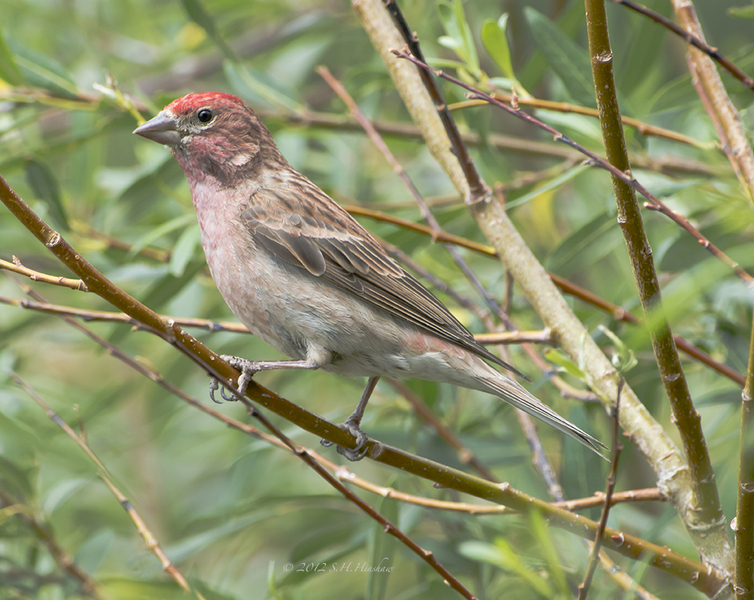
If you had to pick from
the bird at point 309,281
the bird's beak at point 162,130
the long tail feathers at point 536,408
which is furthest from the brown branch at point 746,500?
the bird's beak at point 162,130

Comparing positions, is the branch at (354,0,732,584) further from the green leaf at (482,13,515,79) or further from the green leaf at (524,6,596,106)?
the green leaf at (524,6,596,106)

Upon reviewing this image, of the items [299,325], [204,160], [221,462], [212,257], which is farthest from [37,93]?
[221,462]

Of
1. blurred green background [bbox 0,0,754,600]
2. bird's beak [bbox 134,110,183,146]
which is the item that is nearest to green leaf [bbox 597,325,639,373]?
blurred green background [bbox 0,0,754,600]

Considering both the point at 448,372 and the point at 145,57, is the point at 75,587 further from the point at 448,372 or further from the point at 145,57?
the point at 145,57

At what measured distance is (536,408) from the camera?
10.7 feet

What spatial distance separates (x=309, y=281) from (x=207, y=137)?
1.02 metres

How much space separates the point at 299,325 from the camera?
3.52 meters

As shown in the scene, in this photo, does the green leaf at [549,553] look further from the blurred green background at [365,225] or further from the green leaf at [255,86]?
the green leaf at [255,86]

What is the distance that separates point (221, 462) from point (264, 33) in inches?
165

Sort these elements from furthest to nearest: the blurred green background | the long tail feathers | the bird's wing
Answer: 1. the blurred green background
2. the bird's wing
3. the long tail feathers

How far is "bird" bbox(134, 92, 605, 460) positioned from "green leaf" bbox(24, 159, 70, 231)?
28.7 inches

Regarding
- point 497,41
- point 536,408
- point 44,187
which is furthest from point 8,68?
point 536,408

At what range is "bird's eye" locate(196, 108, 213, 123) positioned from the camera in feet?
13.3

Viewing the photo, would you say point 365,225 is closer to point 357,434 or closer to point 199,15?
point 199,15
